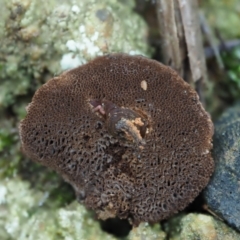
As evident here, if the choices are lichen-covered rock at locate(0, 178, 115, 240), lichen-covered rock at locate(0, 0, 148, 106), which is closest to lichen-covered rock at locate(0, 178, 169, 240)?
lichen-covered rock at locate(0, 178, 115, 240)

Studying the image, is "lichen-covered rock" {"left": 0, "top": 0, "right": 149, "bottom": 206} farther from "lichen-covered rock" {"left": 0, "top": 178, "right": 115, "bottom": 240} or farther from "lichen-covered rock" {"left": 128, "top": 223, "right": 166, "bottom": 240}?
"lichen-covered rock" {"left": 128, "top": 223, "right": 166, "bottom": 240}

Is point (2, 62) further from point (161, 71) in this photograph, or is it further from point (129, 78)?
point (161, 71)

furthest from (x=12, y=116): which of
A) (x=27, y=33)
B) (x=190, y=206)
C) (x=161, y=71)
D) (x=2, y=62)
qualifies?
(x=190, y=206)

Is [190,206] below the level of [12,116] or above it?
below

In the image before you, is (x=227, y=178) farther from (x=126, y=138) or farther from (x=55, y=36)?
(x=55, y=36)

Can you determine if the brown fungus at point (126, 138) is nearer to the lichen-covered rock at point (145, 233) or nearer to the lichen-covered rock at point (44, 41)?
the lichen-covered rock at point (145, 233)

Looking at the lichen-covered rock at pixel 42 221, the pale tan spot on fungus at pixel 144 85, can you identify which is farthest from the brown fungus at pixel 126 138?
the lichen-covered rock at pixel 42 221
